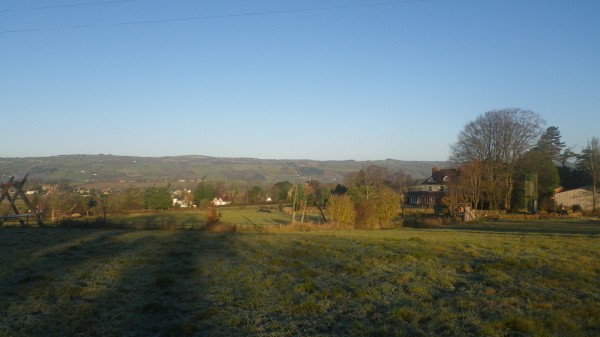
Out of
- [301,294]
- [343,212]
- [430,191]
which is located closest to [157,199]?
[343,212]

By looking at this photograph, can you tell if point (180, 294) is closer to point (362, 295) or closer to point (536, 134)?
point (362, 295)

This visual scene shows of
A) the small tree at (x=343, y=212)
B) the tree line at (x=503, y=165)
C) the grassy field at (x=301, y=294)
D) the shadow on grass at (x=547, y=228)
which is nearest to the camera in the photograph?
the grassy field at (x=301, y=294)

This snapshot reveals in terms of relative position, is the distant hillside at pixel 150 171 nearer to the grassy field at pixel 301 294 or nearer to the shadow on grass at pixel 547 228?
the shadow on grass at pixel 547 228

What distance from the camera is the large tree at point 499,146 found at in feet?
→ 180

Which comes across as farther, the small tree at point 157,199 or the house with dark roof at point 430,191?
the house with dark roof at point 430,191

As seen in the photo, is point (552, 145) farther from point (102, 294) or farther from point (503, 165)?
point (102, 294)

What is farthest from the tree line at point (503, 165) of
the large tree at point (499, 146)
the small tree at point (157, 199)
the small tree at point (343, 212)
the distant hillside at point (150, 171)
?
the distant hillside at point (150, 171)

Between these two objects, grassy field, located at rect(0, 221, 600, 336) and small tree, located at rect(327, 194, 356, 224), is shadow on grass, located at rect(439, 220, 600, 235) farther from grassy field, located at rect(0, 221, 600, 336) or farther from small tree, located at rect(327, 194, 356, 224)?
grassy field, located at rect(0, 221, 600, 336)

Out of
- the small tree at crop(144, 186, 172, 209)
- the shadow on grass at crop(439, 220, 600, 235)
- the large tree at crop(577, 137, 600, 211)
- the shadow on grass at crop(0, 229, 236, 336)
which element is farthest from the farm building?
the shadow on grass at crop(0, 229, 236, 336)

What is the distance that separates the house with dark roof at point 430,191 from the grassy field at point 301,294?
6135 cm

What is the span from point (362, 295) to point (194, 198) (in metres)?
69.7

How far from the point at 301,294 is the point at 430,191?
76.2 m

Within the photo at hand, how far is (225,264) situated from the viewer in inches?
575

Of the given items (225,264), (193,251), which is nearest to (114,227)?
(193,251)
